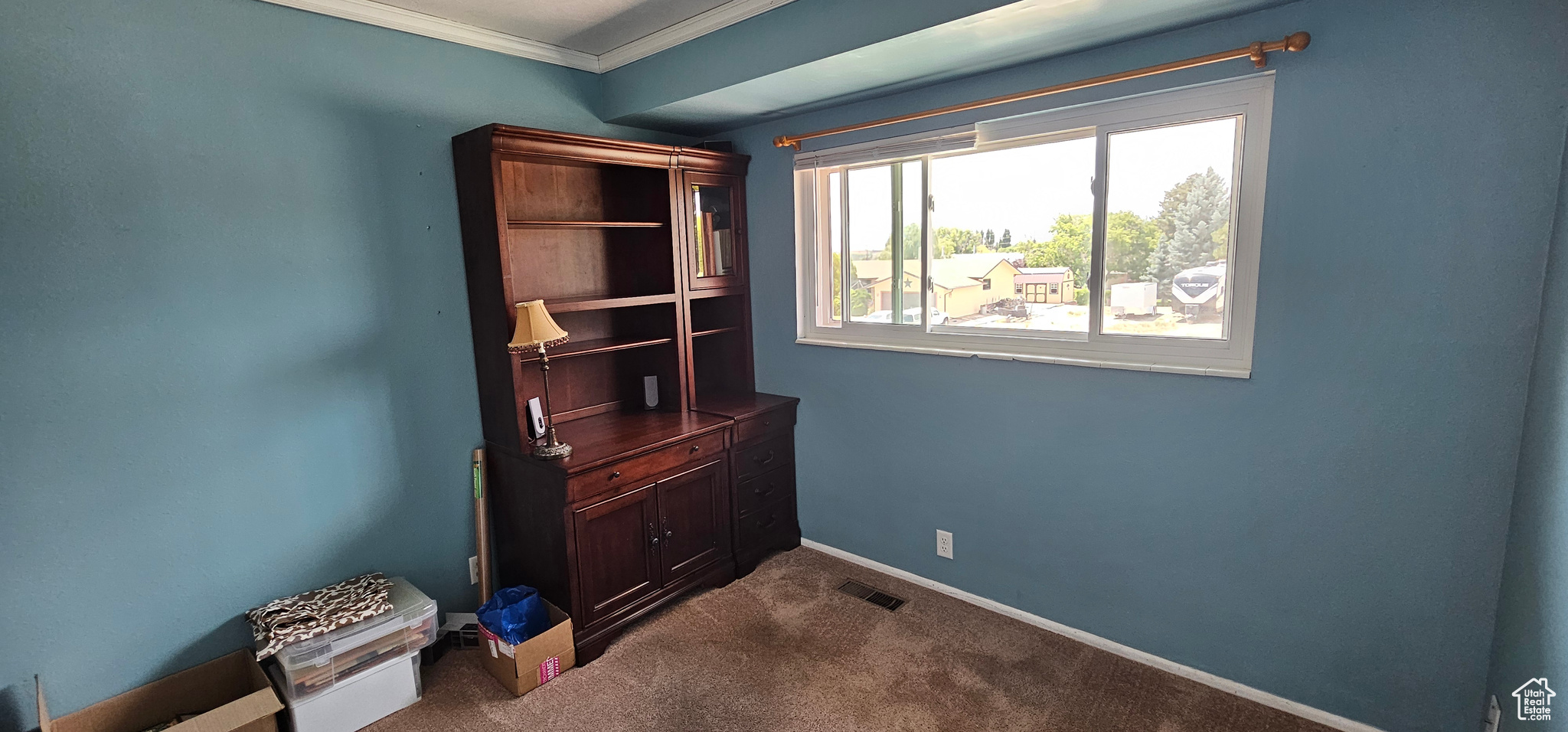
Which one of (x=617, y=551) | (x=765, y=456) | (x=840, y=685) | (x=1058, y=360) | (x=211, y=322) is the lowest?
(x=840, y=685)

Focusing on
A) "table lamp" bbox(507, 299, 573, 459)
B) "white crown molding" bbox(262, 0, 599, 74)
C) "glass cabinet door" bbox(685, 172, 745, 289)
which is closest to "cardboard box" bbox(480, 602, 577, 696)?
"table lamp" bbox(507, 299, 573, 459)

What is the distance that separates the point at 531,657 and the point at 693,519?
2.77 feet

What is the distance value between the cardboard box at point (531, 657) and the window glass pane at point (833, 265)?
174cm

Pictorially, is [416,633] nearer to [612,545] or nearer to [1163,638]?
[612,545]

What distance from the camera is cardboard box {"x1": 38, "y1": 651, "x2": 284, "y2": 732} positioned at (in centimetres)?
197

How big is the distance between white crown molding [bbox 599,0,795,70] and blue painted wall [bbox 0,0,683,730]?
0.52 meters

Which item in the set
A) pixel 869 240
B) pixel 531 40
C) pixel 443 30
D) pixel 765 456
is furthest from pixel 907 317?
pixel 443 30

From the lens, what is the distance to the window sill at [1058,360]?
2166 millimetres

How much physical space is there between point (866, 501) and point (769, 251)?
1304mm

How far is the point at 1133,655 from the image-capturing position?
247 centimetres

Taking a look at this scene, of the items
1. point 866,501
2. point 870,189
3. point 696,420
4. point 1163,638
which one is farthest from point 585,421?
point 1163,638

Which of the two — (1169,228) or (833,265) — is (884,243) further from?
(1169,228)

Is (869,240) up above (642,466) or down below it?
above

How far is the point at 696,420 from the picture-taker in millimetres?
3033
